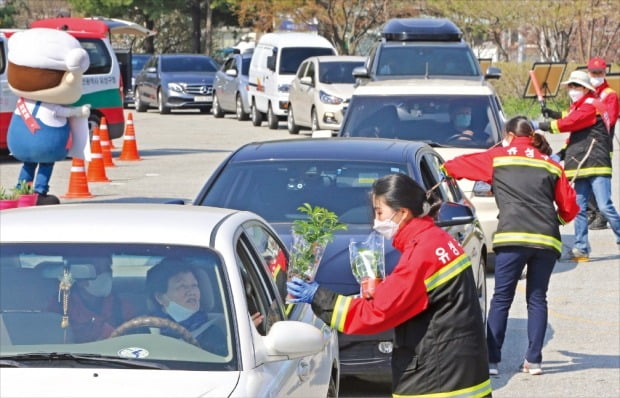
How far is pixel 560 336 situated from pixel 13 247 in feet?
19.7

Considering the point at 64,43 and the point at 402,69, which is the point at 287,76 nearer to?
the point at 402,69

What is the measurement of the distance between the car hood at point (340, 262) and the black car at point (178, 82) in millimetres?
28574

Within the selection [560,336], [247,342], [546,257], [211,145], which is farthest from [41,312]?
[211,145]

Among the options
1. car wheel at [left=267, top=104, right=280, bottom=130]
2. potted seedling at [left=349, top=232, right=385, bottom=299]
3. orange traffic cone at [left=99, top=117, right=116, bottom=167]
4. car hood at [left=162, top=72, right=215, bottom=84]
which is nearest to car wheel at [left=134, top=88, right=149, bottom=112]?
car hood at [left=162, top=72, right=215, bottom=84]

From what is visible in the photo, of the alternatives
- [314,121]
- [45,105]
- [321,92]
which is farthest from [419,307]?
[314,121]

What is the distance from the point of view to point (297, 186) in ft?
30.4

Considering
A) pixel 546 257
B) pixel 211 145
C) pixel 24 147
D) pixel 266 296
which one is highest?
pixel 266 296

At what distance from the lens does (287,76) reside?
3114 centimetres

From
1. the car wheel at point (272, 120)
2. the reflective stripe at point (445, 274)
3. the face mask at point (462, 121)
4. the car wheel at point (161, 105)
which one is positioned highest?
the reflective stripe at point (445, 274)

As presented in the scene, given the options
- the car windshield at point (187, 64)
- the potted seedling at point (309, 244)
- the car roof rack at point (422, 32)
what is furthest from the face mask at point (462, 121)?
the car windshield at point (187, 64)

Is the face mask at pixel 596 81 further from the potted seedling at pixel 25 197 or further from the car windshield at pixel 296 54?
the car windshield at pixel 296 54

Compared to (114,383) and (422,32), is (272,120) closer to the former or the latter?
(422,32)

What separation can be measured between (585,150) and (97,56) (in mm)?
12033

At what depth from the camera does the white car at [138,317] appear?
4.69 meters
